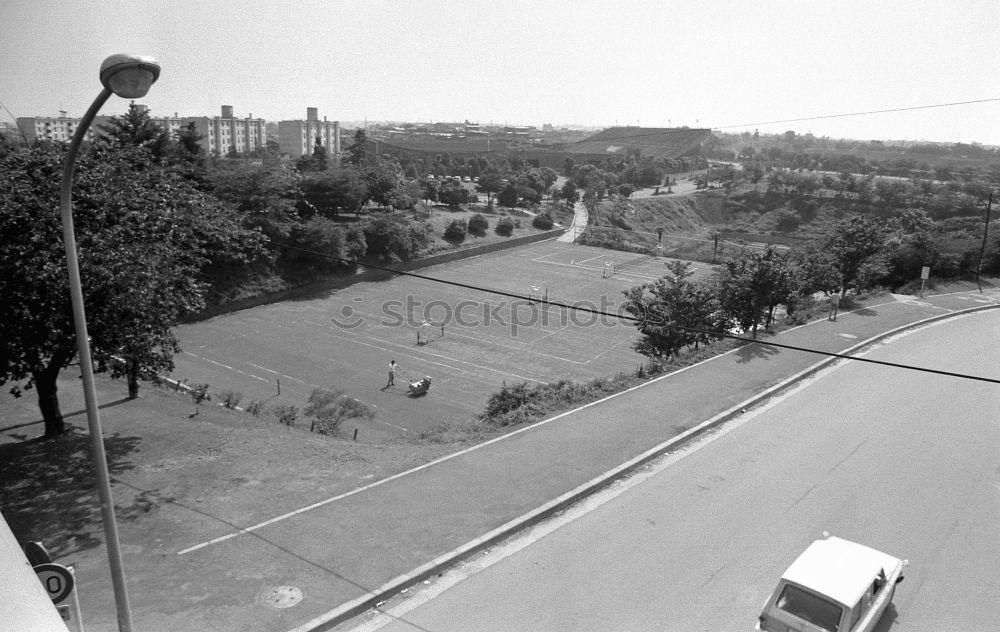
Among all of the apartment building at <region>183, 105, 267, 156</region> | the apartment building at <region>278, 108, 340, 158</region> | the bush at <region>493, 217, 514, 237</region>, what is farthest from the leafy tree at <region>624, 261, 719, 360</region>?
the apartment building at <region>278, 108, 340, 158</region>

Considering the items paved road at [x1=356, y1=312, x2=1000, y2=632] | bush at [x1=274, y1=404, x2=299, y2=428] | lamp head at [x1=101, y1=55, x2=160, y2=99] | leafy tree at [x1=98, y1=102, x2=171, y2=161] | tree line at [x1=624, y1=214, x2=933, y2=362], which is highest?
leafy tree at [x1=98, y1=102, x2=171, y2=161]

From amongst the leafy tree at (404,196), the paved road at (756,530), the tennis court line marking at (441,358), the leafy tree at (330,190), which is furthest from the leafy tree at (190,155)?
the paved road at (756,530)

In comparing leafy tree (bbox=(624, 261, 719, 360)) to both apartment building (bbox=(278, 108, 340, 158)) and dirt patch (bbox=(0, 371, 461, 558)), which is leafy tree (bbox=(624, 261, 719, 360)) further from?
apartment building (bbox=(278, 108, 340, 158))

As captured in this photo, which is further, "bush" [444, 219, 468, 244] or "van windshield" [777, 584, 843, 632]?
"bush" [444, 219, 468, 244]

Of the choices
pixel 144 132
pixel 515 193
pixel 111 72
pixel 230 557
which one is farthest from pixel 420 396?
pixel 515 193

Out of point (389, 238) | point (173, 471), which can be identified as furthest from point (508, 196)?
point (173, 471)

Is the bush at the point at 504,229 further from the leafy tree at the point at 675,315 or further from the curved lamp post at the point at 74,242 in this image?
the curved lamp post at the point at 74,242
